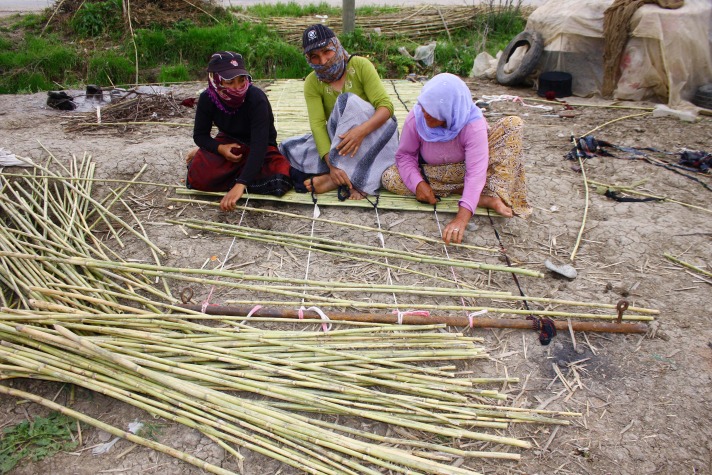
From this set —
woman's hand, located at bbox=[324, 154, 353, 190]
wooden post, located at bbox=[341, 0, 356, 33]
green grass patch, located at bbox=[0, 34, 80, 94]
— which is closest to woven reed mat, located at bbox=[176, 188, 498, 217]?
woman's hand, located at bbox=[324, 154, 353, 190]

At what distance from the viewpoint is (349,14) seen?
244 inches

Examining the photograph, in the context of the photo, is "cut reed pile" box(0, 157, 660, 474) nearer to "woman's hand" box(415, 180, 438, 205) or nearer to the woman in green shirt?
"woman's hand" box(415, 180, 438, 205)

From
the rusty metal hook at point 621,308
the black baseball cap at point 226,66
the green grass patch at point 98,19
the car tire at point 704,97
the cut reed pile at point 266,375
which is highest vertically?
the green grass patch at point 98,19

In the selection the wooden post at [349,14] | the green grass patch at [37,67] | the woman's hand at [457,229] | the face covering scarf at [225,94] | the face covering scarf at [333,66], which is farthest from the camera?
the wooden post at [349,14]

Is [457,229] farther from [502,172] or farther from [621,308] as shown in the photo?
[621,308]

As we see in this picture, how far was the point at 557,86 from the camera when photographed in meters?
5.41

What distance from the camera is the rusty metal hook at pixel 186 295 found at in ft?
7.13

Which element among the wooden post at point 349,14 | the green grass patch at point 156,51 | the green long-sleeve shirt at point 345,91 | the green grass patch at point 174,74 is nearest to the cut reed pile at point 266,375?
the green long-sleeve shirt at point 345,91

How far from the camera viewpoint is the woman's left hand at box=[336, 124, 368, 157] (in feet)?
9.78

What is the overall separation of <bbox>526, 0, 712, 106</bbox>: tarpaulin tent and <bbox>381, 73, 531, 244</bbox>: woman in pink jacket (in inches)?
124

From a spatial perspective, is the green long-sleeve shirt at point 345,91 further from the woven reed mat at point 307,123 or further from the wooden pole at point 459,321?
the wooden pole at point 459,321

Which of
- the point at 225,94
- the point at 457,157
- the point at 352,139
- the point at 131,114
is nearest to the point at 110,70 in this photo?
the point at 131,114

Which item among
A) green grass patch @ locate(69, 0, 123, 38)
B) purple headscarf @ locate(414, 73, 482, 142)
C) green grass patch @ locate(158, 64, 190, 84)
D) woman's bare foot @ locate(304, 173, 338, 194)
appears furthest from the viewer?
green grass patch @ locate(69, 0, 123, 38)

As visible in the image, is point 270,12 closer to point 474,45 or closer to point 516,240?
point 474,45
